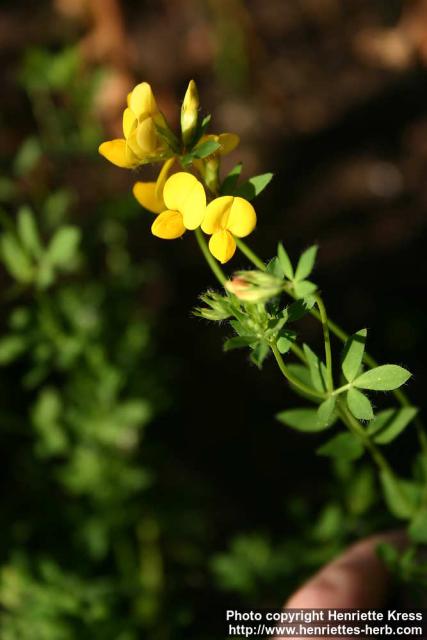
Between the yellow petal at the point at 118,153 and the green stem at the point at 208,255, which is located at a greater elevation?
the yellow petal at the point at 118,153

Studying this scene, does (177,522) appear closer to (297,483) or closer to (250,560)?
(250,560)

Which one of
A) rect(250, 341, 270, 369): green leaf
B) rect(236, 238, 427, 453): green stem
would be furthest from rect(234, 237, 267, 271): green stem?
rect(250, 341, 270, 369): green leaf

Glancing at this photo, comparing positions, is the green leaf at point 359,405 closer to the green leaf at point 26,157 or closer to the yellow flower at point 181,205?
the yellow flower at point 181,205

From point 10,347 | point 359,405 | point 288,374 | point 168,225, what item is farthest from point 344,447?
point 10,347

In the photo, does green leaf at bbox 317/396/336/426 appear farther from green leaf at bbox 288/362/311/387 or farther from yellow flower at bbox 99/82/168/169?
yellow flower at bbox 99/82/168/169

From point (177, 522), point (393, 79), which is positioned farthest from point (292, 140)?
point (177, 522)

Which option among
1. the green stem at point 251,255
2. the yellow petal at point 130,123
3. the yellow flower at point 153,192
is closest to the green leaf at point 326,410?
the green stem at point 251,255
